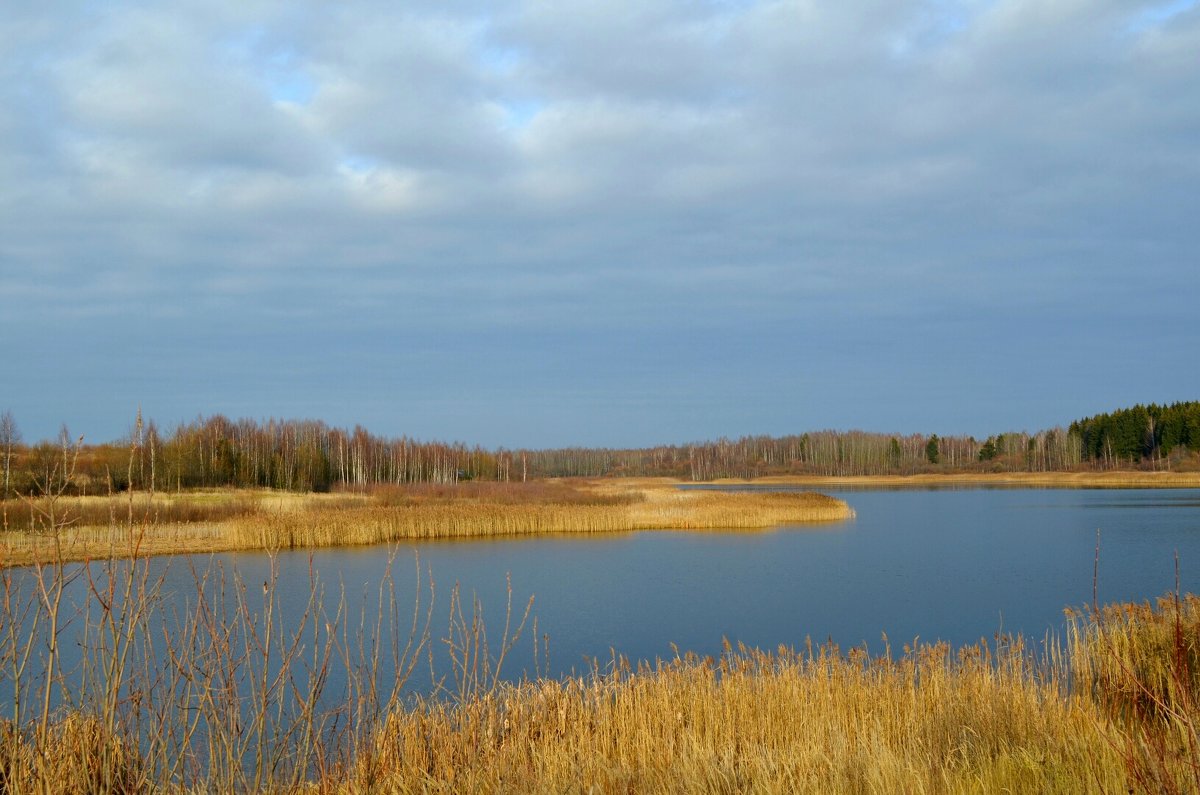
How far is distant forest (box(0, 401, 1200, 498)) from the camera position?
34.9m

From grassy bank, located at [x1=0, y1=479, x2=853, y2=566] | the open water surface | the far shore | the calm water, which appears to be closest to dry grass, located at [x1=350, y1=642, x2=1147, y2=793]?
the open water surface

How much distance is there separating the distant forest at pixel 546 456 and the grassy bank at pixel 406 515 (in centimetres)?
169

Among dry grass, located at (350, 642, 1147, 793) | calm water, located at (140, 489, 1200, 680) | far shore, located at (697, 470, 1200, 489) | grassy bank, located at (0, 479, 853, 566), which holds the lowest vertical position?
far shore, located at (697, 470, 1200, 489)

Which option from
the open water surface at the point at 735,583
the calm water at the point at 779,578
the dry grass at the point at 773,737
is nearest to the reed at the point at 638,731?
the dry grass at the point at 773,737

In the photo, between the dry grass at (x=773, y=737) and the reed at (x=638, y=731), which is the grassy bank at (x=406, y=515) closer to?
the reed at (x=638, y=731)

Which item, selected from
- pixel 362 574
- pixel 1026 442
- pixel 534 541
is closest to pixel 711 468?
pixel 1026 442

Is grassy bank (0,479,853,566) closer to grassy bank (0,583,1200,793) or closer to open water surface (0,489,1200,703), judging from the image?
open water surface (0,489,1200,703)

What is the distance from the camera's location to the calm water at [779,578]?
1299cm

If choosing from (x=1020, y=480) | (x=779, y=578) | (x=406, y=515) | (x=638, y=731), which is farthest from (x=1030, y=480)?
(x=638, y=731)

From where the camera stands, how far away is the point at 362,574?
747 inches

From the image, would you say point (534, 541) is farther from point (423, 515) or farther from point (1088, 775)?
point (1088, 775)

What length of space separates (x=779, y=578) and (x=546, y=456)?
329 feet

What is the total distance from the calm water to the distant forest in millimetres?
5664

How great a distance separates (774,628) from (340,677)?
6490 millimetres
